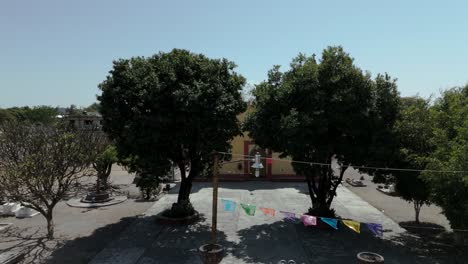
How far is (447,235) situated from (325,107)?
8618 millimetres

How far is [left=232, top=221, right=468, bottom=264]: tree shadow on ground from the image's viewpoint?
46.8 ft

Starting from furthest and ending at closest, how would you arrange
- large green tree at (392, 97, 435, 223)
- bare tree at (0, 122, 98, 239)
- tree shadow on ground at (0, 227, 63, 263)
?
bare tree at (0, 122, 98, 239)
large green tree at (392, 97, 435, 223)
tree shadow on ground at (0, 227, 63, 263)

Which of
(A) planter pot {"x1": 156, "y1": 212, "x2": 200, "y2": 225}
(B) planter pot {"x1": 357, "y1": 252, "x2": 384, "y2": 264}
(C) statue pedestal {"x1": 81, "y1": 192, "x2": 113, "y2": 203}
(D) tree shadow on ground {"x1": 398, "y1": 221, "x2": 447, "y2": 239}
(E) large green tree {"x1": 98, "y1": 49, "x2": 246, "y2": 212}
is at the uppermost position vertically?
(E) large green tree {"x1": 98, "y1": 49, "x2": 246, "y2": 212}

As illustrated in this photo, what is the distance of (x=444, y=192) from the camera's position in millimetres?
12367

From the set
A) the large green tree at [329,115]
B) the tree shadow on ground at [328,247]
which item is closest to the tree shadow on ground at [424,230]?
the tree shadow on ground at [328,247]

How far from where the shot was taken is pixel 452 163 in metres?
11.9


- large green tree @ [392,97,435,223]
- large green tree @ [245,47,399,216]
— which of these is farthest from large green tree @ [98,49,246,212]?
large green tree @ [392,97,435,223]

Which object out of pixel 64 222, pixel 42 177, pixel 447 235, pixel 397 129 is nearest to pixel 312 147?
pixel 397 129

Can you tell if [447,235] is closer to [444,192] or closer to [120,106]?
[444,192]

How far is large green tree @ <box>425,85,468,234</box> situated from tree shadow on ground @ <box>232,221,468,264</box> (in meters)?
3.05

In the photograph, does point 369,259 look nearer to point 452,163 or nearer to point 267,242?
point 452,163

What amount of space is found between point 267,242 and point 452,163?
7.89 meters

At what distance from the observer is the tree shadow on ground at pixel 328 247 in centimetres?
1426

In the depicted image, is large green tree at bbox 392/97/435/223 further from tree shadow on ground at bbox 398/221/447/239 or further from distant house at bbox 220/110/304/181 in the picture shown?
distant house at bbox 220/110/304/181
